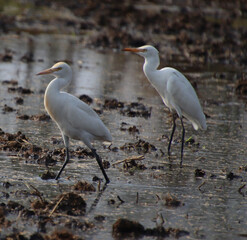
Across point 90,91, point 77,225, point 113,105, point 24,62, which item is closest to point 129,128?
point 113,105

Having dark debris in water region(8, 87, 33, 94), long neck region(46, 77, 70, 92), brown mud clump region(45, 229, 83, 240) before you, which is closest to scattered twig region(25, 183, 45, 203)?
brown mud clump region(45, 229, 83, 240)

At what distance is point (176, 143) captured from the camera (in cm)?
972

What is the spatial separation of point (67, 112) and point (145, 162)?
1621 mm

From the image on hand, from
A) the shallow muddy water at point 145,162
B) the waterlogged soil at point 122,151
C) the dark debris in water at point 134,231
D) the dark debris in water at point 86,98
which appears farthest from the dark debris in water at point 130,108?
the dark debris in water at point 134,231

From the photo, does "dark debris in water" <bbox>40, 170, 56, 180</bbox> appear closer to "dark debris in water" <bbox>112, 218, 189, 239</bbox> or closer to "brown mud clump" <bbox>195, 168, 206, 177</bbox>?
"dark debris in water" <bbox>112, 218, 189, 239</bbox>

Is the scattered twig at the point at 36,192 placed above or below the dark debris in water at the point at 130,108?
above

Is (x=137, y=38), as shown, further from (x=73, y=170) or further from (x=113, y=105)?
(x=73, y=170)

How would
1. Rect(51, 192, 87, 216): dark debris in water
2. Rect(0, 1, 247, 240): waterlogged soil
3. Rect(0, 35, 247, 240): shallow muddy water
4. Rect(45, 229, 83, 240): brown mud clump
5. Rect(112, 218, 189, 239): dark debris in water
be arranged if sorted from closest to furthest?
Rect(45, 229, 83, 240): brown mud clump < Rect(112, 218, 189, 239): dark debris in water < Rect(0, 1, 247, 240): waterlogged soil < Rect(51, 192, 87, 216): dark debris in water < Rect(0, 35, 247, 240): shallow muddy water

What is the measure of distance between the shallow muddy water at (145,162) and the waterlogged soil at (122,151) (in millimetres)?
16

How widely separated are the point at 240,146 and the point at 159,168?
6.84ft

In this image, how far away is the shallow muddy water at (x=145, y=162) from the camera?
620 centimetres

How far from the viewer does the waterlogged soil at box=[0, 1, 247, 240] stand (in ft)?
19.3

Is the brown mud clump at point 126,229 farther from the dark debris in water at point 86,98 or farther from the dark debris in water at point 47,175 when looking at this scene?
the dark debris in water at point 86,98

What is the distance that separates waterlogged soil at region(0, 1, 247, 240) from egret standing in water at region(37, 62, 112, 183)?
553mm
